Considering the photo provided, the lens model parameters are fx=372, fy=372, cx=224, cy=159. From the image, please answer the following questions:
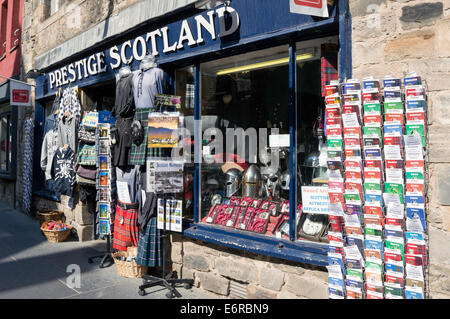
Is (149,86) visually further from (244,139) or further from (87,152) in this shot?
(87,152)

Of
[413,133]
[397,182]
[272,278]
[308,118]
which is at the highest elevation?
[308,118]

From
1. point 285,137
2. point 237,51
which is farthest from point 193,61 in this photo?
point 285,137

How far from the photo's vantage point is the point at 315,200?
11.8 feet

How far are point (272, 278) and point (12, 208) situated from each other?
9116 mm

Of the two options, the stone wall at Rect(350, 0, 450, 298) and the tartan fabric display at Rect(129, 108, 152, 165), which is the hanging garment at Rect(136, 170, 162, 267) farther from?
the stone wall at Rect(350, 0, 450, 298)

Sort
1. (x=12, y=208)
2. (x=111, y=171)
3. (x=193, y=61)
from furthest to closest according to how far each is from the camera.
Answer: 1. (x=12, y=208)
2. (x=111, y=171)
3. (x=193, y=61)

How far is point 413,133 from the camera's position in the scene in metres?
2.77

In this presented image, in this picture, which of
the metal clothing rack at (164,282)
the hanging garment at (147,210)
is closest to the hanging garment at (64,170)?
the hanging garment at (147,210)

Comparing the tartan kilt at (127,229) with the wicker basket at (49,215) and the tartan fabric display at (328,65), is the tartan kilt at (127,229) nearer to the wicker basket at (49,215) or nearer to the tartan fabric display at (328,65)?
the wicker basket at (49,215)

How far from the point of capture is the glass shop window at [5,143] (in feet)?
37.0

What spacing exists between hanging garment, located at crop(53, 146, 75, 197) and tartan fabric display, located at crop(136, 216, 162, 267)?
2.75 m

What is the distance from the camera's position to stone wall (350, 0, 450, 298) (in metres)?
2.71

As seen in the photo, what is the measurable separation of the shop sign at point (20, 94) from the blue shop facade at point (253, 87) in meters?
3.81

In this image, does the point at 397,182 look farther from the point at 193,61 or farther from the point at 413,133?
the point at 193,61
